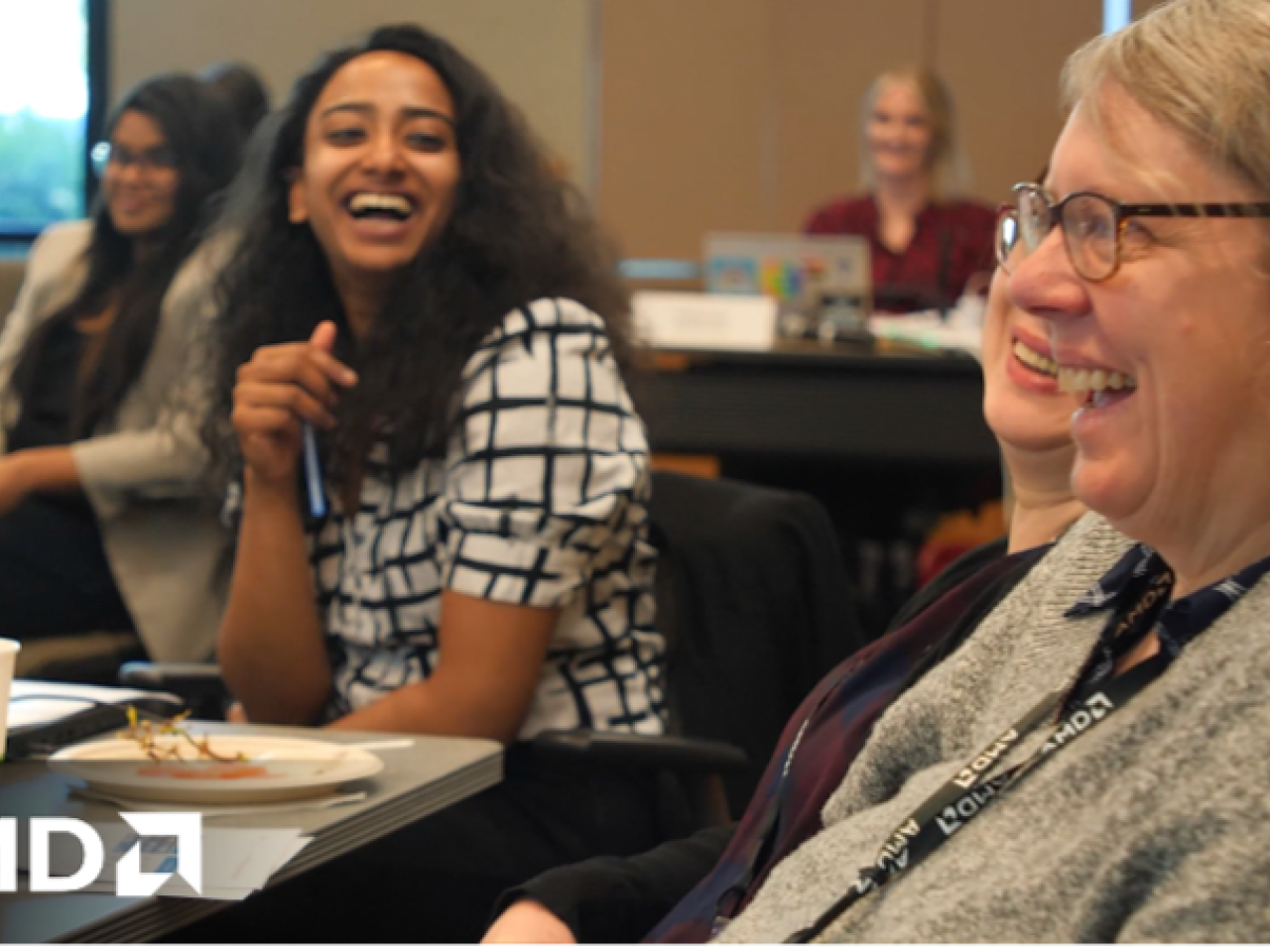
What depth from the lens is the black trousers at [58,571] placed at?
7.89 ft

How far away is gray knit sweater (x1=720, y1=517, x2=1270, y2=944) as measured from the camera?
68cm

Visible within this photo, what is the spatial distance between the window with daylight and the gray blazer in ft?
Answer: 11.8

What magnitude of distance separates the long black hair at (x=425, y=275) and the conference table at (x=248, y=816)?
0.44m

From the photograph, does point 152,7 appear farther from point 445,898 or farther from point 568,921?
point 568,921

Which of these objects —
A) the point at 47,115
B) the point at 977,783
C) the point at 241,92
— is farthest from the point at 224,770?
the point at 47,115

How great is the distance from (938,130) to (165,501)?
3.29 meters

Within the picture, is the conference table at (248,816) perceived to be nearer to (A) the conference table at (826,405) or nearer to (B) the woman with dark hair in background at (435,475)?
(B) the woman with dark hair in background at (435,475)

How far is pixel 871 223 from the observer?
5.11 m

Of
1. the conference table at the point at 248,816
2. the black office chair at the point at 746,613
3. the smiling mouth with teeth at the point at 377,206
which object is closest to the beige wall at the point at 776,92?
the smiling mouth with teeth at the point at 377,206

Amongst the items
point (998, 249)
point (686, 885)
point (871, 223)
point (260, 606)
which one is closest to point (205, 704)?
point (260, 606)

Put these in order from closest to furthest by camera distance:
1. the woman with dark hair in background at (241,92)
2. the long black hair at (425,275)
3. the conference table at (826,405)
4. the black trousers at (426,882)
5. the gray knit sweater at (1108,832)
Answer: the gray knit sweater at (1108,832), the black trousers at (426,882), the long black hair at (425,275), the woman with dark hair in background at (241,92), the conference table at (826,405)

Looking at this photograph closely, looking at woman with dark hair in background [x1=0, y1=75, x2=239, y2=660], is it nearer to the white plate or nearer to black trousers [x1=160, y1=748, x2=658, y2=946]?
black trousers [x1=160, y1=748, x2=658, y2=946]

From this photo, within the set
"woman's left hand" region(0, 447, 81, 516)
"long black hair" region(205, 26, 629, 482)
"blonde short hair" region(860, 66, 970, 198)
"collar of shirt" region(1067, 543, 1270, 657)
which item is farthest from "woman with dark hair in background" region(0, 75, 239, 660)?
"blonde short hair" region(860, 66, 970, 198)

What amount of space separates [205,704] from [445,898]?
1.81ft
